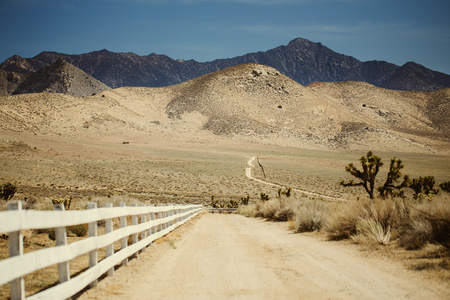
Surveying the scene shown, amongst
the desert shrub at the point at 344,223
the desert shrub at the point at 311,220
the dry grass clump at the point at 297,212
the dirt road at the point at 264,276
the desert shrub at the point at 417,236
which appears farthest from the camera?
the dry grass clump at the point at 297,212

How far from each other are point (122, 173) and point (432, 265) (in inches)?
1988

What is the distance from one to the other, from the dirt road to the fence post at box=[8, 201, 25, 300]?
157 centimetres

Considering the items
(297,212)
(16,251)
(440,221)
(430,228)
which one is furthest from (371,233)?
(16,251)

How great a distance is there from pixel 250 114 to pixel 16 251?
140 m

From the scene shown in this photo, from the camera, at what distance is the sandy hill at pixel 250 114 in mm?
112125

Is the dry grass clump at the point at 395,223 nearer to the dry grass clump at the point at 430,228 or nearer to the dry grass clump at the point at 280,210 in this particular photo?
the dry grass clump at the point at 430,228

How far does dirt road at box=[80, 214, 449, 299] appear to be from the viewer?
217 inches

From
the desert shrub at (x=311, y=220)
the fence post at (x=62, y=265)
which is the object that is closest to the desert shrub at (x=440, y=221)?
the desert shrub at (x=311, y=220)

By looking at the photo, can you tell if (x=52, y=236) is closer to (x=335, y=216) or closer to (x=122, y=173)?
(x=335, y=216)

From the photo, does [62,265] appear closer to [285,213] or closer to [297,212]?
[297,212]

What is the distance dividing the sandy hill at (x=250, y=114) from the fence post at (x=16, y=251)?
9809cm

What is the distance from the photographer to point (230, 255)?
865 cm

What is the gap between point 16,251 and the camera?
3.89 metres

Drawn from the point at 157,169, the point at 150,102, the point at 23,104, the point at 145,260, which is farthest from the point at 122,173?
the point at 150,102
